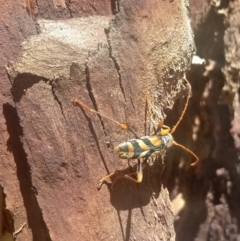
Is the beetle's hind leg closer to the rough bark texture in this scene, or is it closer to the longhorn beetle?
the longhorn beetle

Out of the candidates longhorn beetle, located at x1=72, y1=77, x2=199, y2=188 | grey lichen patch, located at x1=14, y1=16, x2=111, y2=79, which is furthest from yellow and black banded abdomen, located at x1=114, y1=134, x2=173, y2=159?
grey lichen patch, located at x1=14, y1=16, x2=111, y2=79

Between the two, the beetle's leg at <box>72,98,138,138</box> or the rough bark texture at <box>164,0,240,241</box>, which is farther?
the rough bark texture at <box>164,0,240,241</box>

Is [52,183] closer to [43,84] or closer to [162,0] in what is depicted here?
[43,84]

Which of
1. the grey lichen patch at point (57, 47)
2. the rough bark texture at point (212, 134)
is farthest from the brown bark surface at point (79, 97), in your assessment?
the rough bark texture at point (212, 134)

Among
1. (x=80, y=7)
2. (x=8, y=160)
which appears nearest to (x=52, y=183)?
(x=8, y=160)

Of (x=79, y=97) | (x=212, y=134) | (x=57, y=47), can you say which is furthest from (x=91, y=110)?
(x=212, y=134)

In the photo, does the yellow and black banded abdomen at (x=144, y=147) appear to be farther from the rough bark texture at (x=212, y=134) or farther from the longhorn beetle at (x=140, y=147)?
the rough bark texture at (x=212, y=134)
